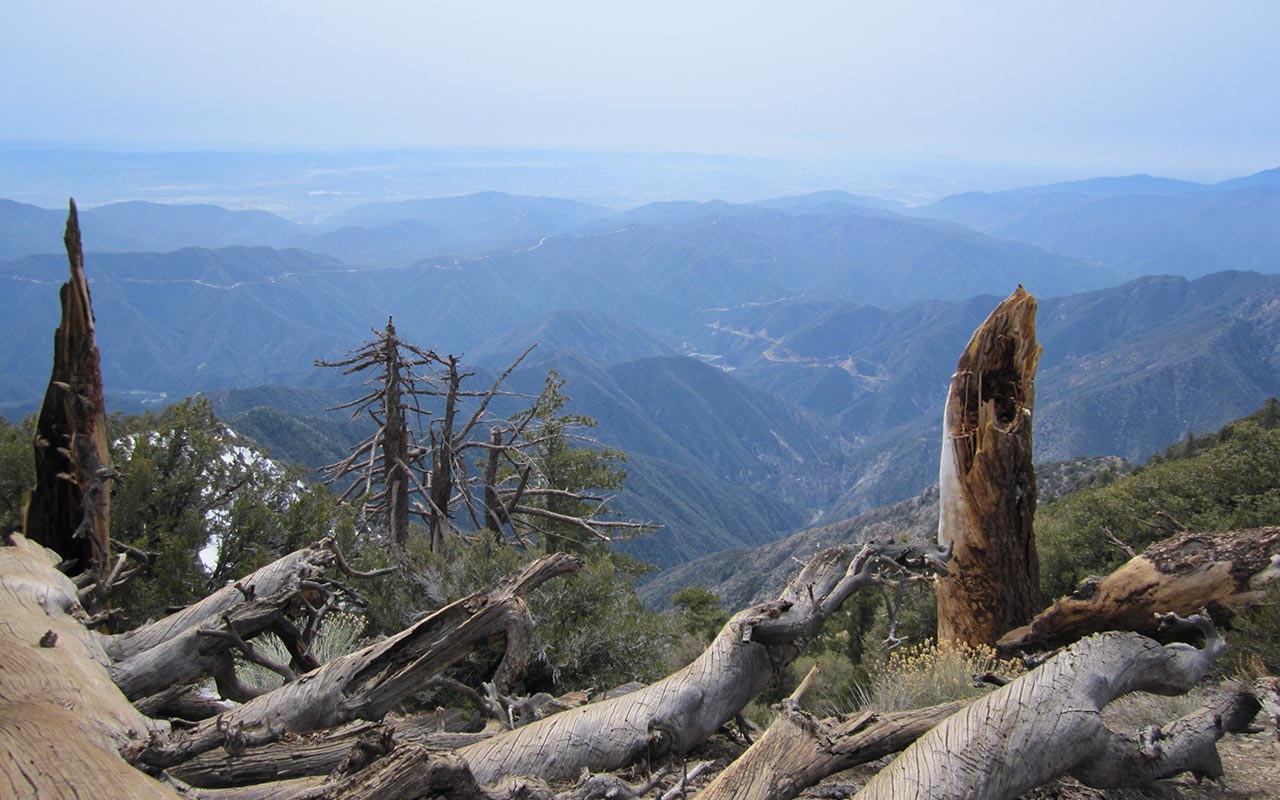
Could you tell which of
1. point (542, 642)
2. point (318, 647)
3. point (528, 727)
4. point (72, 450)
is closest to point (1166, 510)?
point (542, 642)

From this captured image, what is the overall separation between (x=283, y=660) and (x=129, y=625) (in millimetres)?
3229

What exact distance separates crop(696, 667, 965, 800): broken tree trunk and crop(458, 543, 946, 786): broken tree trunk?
49 centimetres

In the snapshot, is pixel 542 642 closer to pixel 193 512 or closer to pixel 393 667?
pixel 393 667

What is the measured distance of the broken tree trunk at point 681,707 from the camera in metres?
4.50

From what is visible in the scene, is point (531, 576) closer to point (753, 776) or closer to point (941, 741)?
point (753, 776)

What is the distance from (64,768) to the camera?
3361 mm

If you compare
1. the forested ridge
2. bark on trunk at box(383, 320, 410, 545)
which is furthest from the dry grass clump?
bark on trunk at box(383, 320, 410, 545)

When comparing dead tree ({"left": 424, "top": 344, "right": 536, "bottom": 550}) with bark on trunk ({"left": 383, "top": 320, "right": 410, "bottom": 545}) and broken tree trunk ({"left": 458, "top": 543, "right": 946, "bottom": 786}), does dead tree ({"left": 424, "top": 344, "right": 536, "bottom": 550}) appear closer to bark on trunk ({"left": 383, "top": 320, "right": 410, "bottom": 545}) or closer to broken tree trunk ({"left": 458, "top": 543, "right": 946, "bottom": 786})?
bark on trunk ({"left": 383, "top": 320, "right": 410, "bottom": 545})

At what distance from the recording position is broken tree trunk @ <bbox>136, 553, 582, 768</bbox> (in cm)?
482

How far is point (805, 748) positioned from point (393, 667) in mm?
2686

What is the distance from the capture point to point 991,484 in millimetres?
8781

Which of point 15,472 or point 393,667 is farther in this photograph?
point 15,472

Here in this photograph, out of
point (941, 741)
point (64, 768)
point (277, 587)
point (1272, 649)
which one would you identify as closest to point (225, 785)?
point (64, 768)

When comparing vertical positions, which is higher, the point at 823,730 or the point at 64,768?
the point at 64,768
